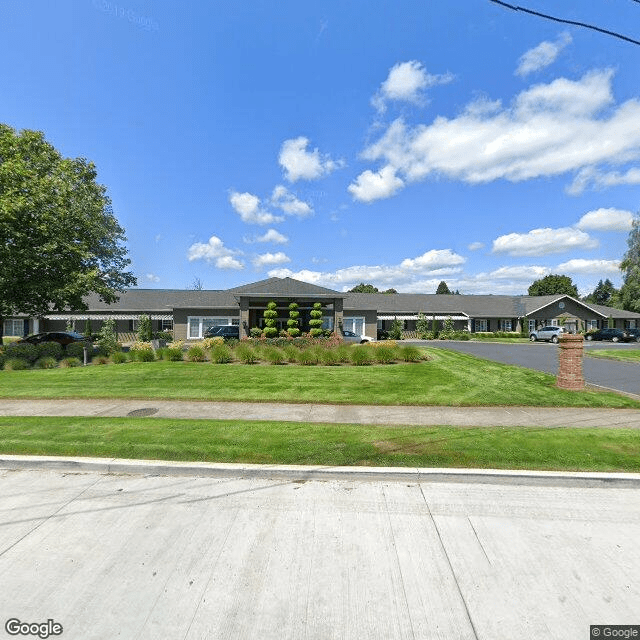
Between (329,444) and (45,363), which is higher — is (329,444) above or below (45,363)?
below

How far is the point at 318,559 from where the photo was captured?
3.41 metres

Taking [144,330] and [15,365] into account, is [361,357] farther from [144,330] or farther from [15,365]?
[144,330]

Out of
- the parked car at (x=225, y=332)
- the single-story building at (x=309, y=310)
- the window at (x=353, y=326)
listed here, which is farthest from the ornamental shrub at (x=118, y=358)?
the window at (x=353, y=326)

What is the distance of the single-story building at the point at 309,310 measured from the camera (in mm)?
29922

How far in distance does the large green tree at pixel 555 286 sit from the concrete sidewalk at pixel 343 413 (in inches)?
3685

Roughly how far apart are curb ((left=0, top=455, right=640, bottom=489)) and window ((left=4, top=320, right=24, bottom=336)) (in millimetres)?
40505

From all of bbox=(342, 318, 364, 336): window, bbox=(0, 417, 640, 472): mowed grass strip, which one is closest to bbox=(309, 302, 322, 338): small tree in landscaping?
bbox=(342, 318, 364, 336): window

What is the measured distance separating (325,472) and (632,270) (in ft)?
208

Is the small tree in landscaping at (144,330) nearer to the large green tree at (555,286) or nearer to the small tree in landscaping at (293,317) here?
the small tree in landscaping at (293,317)

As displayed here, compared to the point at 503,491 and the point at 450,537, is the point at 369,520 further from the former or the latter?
the point at 503,491

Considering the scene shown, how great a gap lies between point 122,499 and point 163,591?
77.4 inches

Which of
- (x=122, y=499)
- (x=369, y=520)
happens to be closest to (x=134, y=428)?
(x=122, y=499)

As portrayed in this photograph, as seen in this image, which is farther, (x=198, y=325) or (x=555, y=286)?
(x=555, y=286)

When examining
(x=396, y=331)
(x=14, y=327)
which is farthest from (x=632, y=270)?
(x=14, y=327)
